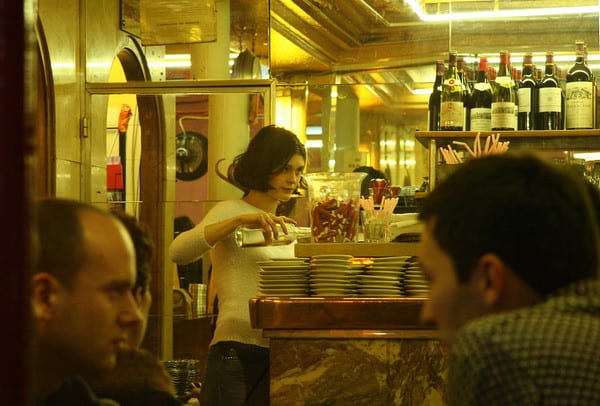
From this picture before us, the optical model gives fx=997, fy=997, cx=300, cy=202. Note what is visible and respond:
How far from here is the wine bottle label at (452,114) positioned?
165 inches

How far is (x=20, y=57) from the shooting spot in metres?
0.58

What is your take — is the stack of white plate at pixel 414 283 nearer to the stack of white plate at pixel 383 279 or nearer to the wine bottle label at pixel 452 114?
the stack of white plate at pixel 383 279

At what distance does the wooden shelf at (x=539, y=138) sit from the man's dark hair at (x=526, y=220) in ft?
10.1

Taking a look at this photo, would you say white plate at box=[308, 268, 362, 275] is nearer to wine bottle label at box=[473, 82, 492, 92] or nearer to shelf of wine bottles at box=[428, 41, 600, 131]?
shelf of wine bottles at box=[428, 41, 600, 131]

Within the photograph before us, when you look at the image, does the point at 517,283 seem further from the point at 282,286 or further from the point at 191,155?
the point at 191,155

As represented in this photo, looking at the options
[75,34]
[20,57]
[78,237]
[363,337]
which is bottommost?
[363,337]

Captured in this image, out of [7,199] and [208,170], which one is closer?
[7,199]

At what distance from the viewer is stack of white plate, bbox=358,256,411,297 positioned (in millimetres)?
3340

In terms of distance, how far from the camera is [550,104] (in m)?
4.27

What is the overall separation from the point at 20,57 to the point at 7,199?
0.08 meters

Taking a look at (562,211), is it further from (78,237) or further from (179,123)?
(179,123)

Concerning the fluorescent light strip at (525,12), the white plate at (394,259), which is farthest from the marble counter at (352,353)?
the fluorescent light strip at (525,12)

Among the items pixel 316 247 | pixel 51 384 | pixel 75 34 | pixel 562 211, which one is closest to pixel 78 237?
pixel 51 384

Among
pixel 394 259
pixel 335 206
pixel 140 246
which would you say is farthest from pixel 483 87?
pixel 140 246
